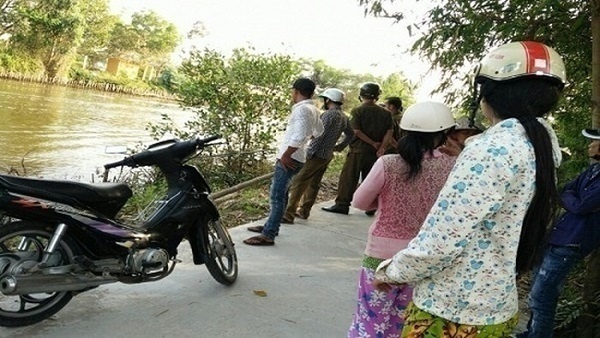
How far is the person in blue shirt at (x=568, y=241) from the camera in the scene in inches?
113

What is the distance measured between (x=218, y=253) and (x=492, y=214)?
2.52 metres

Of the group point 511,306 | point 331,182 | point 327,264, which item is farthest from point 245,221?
point 511,306

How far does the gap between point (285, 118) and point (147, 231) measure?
5740 millimetres

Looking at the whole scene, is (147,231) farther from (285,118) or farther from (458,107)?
(285,118)

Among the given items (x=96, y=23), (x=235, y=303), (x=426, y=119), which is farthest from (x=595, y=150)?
(x=96, y=23)

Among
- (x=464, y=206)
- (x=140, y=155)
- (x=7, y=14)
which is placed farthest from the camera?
(x=7, y=14)

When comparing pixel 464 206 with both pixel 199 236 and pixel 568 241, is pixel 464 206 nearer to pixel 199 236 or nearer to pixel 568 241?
pixel 568 241

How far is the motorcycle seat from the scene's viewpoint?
8.66 feet

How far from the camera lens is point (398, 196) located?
236 centimetres

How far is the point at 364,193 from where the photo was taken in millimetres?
2371

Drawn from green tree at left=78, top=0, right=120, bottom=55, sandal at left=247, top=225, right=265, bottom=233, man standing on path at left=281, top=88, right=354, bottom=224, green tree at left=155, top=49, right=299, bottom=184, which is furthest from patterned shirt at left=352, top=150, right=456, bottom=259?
green tree at left=78, top=0, right=120, bottom=55

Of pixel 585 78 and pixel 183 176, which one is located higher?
pixel 585 78

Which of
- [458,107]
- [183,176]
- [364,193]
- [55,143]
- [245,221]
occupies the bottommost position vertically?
[55,143]

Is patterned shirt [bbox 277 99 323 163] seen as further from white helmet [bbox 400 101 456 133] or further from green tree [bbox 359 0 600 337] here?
white helmet [bbox 400 101 456 133]
